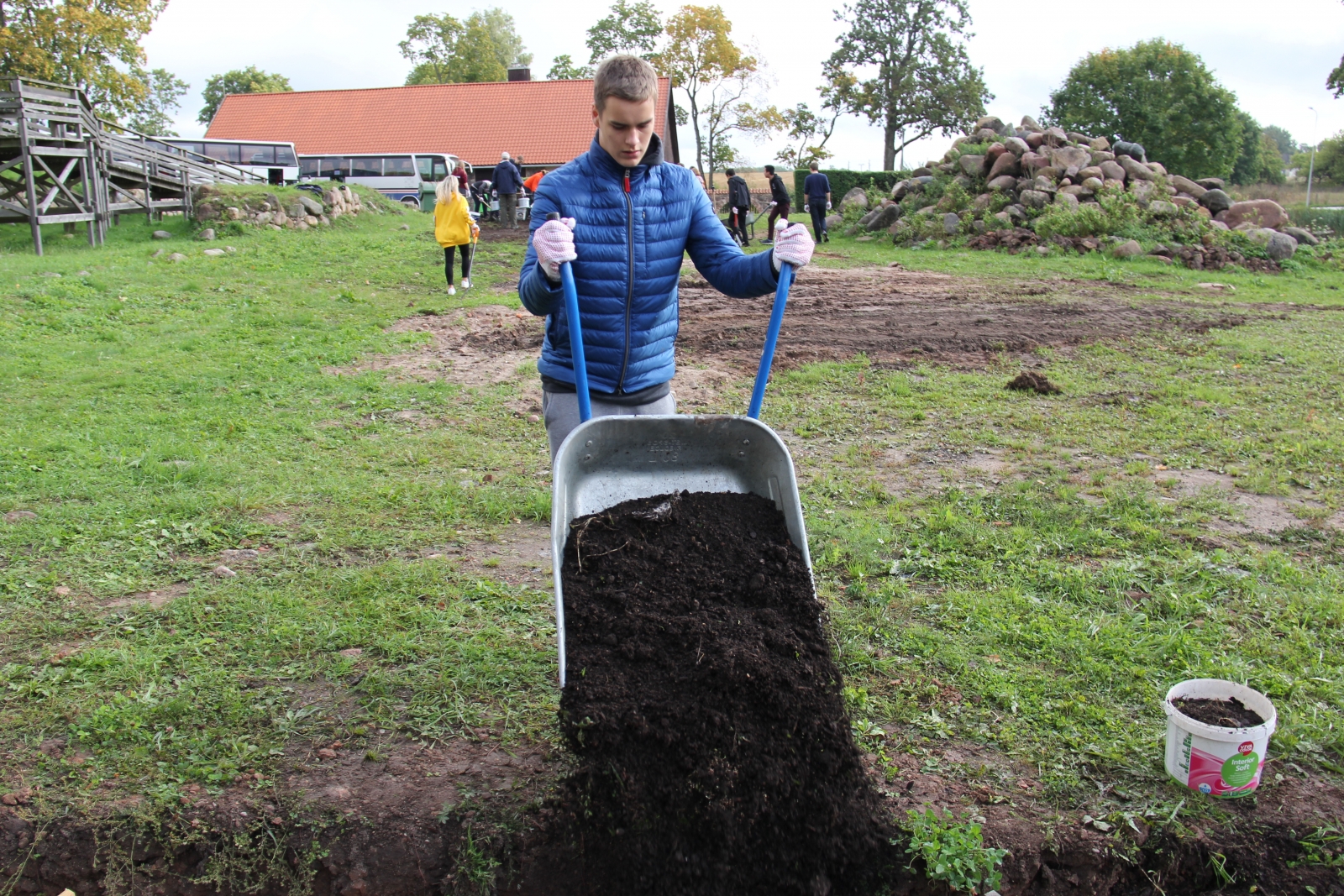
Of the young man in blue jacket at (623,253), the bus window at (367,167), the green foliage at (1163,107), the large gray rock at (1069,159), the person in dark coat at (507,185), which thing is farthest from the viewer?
the green foliage at (1163,107)

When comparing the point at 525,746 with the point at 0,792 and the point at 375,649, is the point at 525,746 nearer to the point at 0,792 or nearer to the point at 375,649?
the point at 375,649

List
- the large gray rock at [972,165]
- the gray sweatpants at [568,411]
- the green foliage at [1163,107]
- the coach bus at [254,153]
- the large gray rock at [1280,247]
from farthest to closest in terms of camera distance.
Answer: the green foliage at [1163,107]
the coach bus at [254,153]
the large gray rock at [972,165]
the large gray rock at [1280,247]
the gray sweatpants at [568,411]

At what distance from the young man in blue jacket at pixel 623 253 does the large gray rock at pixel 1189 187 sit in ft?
57.0

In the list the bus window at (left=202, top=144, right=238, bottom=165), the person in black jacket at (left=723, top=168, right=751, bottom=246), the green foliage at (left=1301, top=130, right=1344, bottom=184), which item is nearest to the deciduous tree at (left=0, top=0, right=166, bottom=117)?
the bus window at (left=202, top=144, right=238, bottom=165)

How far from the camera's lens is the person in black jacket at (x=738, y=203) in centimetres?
1609

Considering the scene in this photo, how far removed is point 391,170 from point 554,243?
23609mm

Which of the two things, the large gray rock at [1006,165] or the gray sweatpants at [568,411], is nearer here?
the gray sweatpants at [568,411]

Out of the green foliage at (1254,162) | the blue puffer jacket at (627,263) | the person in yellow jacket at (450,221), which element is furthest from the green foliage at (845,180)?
the green foliage at (1254,162)

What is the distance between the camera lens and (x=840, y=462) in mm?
5492

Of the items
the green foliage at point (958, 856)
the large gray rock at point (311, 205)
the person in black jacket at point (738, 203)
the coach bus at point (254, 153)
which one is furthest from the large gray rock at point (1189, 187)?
the coach bus at point (254, 153)

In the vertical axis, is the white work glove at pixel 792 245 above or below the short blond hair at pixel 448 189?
below

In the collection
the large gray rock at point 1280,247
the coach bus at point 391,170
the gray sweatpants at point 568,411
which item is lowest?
the gray sweatpants at point 568,411

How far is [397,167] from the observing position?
24.1 m

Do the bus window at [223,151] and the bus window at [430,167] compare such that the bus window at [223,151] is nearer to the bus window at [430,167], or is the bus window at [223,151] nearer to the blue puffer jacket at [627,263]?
the bus window at [430,167]
